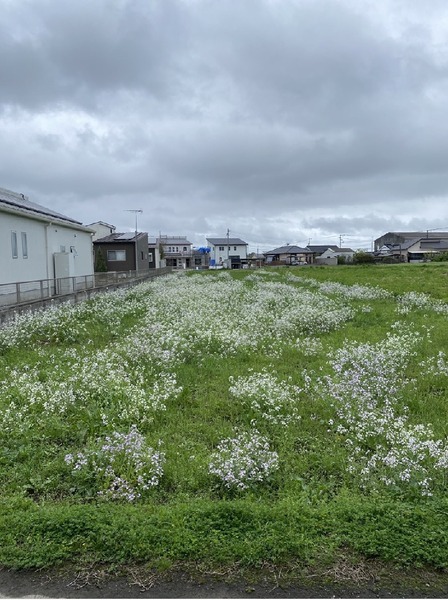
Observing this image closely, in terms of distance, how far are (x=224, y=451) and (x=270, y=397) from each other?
1.63m

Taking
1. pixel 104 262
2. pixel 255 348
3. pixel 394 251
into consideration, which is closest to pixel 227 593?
pixel 255 348

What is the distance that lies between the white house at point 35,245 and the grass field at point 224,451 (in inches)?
364

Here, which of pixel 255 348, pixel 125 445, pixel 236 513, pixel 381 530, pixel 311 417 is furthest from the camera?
pixel 255 348

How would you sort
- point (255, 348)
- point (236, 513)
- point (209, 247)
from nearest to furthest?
point (236, 513) < point (255, 348) < point (209, 247)

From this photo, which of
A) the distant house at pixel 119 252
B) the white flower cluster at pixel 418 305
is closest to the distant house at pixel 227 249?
the distant house at pixel 119 252

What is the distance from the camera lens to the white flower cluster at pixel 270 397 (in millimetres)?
5543

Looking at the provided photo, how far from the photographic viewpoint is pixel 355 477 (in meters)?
4.10

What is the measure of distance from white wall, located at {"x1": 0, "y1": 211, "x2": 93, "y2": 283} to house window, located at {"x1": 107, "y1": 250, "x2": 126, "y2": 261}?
20.6 metres

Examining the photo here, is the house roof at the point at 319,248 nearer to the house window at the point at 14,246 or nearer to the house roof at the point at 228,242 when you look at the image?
the house roof at the point at 228,242

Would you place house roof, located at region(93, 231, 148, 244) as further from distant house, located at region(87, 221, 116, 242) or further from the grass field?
the grass field

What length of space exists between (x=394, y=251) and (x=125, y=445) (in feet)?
334

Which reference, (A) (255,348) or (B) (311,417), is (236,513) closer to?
(B) (311,417)

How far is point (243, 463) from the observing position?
418cm

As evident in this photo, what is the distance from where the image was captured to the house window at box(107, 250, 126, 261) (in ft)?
161
